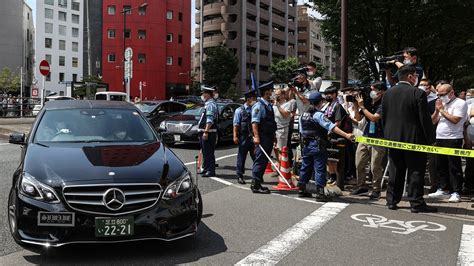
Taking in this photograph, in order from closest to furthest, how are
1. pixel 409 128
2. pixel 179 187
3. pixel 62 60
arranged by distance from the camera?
pixel 179 187 → pixel 409 128 → pixel 62 60

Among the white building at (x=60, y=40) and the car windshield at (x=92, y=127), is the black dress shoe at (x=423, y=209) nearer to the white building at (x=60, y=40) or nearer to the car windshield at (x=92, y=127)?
the car windshield at (x=92, y=127)

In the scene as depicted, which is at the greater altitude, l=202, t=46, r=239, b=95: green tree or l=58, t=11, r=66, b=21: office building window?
l=58, t=11, r=66, b=21: office building window

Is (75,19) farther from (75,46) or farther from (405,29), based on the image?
(405,29)

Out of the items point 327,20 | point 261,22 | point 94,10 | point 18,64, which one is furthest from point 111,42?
point 327,20

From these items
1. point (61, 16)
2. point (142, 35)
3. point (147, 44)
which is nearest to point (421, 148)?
point (147, 44)

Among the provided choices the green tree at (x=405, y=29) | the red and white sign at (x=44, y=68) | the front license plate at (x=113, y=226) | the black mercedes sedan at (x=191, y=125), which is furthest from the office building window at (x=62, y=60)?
the front license plate at (x=113, y=226)

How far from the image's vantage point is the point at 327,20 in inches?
688

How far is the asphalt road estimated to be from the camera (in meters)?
4.73

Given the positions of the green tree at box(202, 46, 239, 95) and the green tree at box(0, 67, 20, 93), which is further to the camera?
the green tree at box(0, 67, 20, 93)

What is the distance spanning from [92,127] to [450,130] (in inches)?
225

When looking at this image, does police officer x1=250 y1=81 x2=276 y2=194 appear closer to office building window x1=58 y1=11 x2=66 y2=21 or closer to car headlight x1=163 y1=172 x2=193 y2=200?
car headlight x1=163 y1=172 x2=193 y2=200

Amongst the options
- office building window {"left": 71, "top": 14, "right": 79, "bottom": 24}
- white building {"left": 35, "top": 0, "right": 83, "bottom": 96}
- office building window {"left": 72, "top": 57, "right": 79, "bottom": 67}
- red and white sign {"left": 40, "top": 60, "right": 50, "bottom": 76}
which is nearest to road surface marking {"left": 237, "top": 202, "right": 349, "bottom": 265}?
red and white sign {"left": 40, "top": 60, "right": 50, "bottom": 76}

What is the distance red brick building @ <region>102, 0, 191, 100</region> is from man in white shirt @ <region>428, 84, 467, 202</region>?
205 feet

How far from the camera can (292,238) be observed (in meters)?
5.54
